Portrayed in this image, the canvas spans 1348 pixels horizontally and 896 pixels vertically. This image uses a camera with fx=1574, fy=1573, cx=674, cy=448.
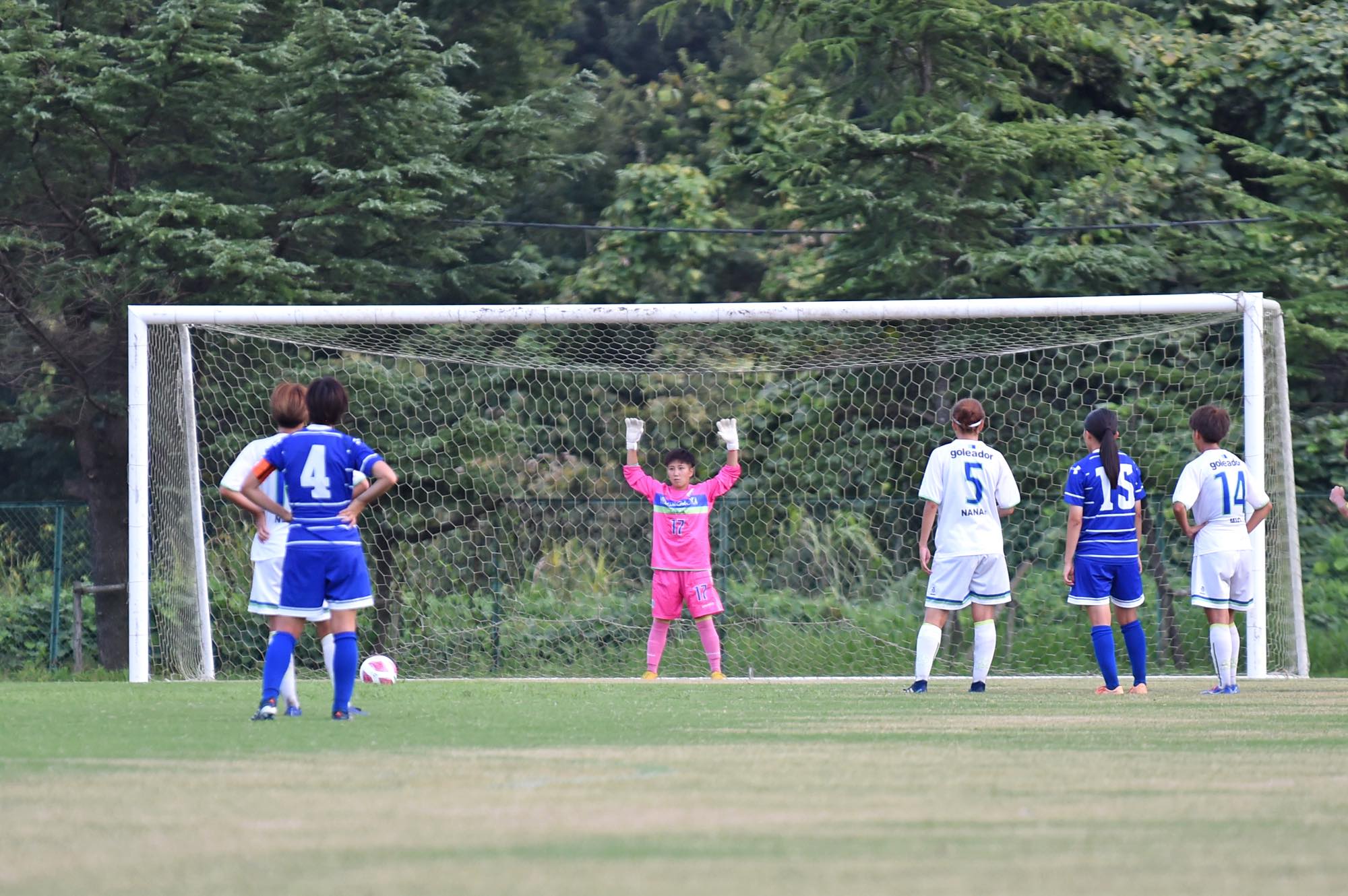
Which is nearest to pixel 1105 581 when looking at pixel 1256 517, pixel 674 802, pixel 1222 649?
pixel 1222 649

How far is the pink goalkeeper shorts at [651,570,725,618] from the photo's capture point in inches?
448

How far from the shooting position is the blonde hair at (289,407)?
22.6 ft

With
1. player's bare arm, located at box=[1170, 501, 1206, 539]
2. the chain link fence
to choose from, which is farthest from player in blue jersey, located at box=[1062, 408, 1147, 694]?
the chain link fence

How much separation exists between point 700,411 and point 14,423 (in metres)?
6.85

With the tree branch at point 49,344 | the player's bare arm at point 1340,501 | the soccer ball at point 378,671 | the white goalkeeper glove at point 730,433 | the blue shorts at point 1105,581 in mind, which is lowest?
the soccer ball at point 378,671

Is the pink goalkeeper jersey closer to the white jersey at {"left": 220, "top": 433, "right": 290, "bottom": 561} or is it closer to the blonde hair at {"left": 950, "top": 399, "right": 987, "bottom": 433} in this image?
the blonde hair at {"left": 950, "top": 399, "right": 987, "bottom": 433}

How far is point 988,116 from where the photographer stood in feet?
53.1

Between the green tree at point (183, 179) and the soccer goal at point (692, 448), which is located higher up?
the green tree at point (183, 179)

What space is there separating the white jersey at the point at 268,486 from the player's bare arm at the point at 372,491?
0.13m

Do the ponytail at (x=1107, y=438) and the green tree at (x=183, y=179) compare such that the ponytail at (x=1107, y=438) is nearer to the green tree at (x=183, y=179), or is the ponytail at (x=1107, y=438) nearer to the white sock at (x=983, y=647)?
the white sock at (x=983, y=647)

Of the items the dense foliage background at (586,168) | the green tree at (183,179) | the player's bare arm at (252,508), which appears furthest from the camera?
the dense foliage background at (586,168)

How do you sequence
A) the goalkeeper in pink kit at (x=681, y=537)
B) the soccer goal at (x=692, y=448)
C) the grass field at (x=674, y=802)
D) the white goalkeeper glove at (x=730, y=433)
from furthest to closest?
the soccer goal at (x=692, y=448)
the goalkeeper in pink kit at (x=681, y=537)
the white goalkeeper glove at (x=730, y=433)
the grass field at (x=674, y=802)

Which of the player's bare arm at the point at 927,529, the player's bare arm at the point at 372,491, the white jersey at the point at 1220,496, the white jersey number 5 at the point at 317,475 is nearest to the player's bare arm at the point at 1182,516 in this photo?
the white jersey at the point at 1220,496

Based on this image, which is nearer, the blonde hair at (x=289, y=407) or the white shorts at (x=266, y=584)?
the blonde hair at (x=289, y=407)
